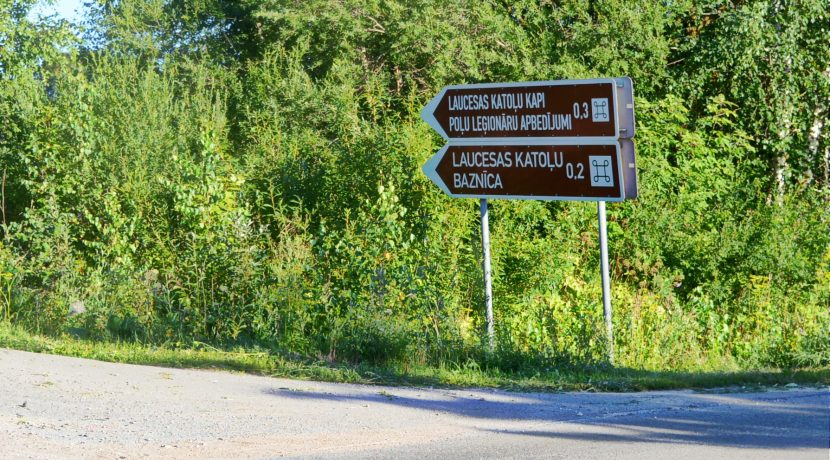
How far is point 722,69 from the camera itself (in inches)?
642

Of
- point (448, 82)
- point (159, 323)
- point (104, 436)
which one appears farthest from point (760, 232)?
point (104, 436)

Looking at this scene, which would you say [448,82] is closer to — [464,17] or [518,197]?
[464,17]

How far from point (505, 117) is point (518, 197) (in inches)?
31.3

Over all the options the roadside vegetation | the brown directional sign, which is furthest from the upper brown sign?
the roadside vegetation

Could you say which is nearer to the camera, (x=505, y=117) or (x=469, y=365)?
(x=469, y=365)

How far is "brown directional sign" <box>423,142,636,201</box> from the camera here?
8.57 meters

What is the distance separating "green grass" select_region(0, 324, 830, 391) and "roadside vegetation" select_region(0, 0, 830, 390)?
0.14 feet

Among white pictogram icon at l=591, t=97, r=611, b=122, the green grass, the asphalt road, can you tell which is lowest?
the asphalt road

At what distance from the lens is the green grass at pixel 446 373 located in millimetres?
7805

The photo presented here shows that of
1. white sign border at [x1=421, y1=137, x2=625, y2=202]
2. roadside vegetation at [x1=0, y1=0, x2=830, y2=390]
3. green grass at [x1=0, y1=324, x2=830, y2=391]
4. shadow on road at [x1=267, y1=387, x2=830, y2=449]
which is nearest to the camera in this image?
shadow on road at [x1=267, y1=387, x2=830, y2=449]

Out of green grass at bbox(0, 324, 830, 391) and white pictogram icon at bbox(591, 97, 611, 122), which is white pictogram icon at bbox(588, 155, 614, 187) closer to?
white pictogram icon at bbox(591, 97, 611, 122)

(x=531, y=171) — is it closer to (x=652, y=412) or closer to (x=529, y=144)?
(x=529, y=144)

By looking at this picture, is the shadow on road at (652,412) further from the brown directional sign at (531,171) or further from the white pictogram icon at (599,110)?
the white pictogram icon at (599,110)

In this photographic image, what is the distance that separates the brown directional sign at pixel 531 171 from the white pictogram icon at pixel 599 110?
0.78 feet
